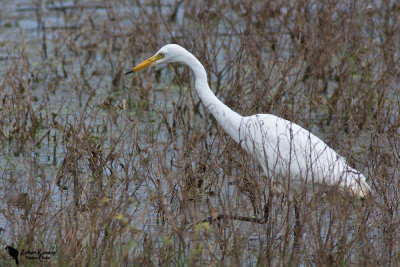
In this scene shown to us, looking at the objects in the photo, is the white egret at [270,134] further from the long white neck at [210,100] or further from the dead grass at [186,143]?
the dead grass at [186,143]

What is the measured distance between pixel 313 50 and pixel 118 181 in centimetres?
208

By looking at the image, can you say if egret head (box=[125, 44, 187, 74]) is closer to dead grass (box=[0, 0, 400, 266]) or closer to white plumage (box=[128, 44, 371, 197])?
white plumage (box=[128, 44, 371, 197])

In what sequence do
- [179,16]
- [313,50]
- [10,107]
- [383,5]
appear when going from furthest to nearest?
1. [179,16]
2. [383,5]
3. [313,50]
4. [10,107]

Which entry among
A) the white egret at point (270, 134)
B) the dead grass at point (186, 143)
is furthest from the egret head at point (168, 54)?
the dead grass at point (186, 143)

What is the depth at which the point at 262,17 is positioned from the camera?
6184mm

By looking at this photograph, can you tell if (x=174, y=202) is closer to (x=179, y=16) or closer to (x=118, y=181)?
(x=118, y=181)

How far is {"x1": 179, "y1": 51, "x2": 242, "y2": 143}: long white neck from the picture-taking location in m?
3.81

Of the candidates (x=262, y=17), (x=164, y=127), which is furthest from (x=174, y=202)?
(x=262, y=17)

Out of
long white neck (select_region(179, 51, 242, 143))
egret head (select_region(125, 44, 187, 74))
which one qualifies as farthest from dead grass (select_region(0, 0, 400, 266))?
egret head (select_region(125, 44, 187, 74))

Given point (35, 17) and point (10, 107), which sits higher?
point (35, 17)

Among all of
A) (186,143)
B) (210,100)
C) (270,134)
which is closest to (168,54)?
(210,100)

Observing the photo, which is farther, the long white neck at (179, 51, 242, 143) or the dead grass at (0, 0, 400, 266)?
the long white neck at (179, 51, 242, 143)

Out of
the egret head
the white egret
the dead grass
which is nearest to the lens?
the dead grass

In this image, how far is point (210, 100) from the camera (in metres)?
3.87
